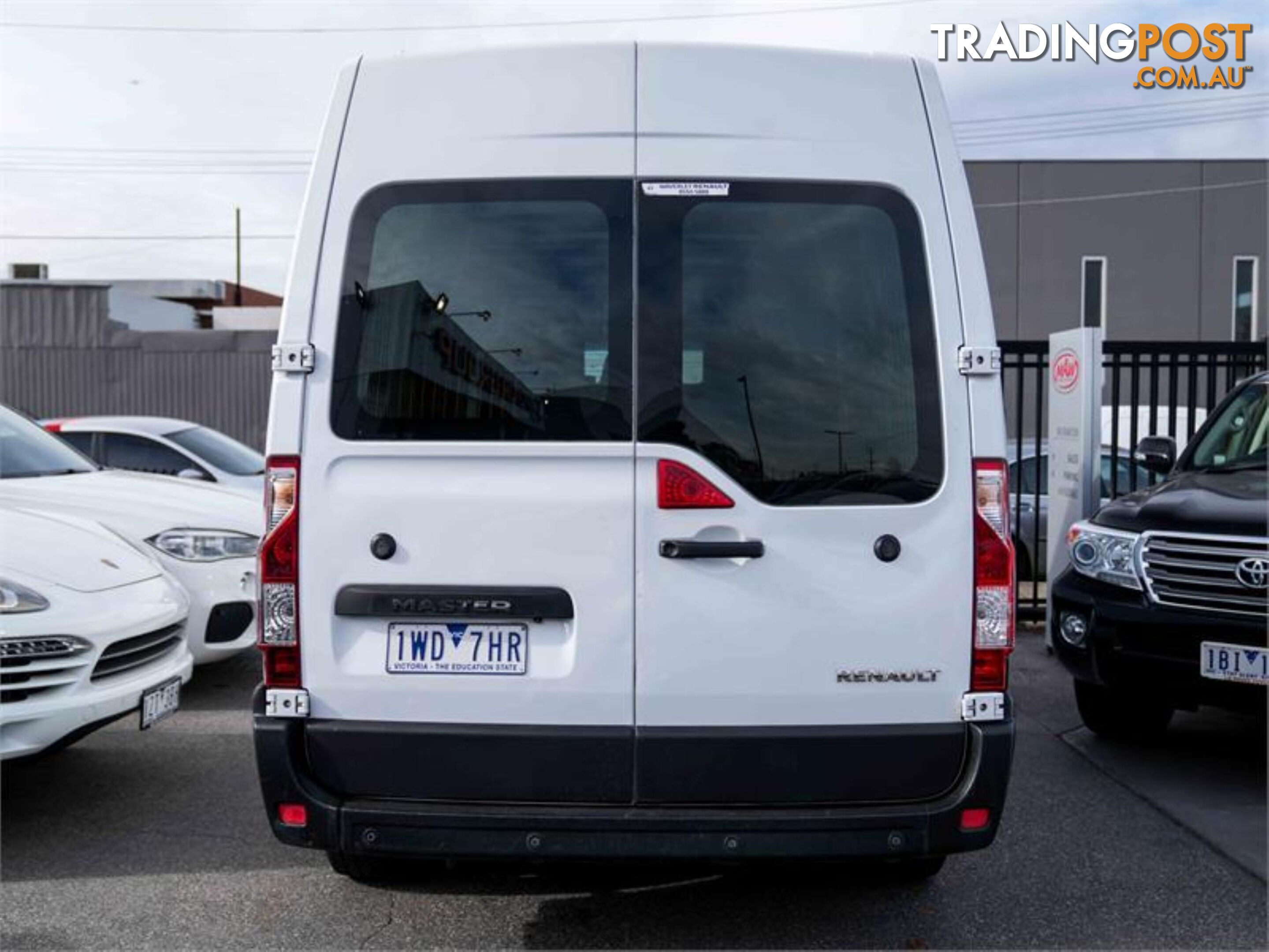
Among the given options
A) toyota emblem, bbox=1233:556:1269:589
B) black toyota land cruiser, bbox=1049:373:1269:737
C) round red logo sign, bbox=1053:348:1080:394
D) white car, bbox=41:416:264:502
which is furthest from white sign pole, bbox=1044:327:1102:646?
white car, bbox=41:416:264:502

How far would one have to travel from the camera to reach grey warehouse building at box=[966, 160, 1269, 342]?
24.0m

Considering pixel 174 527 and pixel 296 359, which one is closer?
pixel 296 359

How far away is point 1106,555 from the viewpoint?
5.55 m

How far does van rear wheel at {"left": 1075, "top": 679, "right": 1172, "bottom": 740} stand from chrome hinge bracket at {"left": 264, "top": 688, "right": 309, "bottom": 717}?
390 centimetres

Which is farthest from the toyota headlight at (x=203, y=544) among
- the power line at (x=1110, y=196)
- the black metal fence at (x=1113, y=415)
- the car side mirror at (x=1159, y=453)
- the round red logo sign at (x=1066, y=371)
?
the power line at (x=1110, y=196)

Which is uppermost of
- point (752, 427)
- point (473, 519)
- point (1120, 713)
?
point (752, 427)

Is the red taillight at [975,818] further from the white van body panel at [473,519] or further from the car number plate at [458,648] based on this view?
the car number plate at [458,648]

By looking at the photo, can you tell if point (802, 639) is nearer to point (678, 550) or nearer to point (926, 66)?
point (678, 550)

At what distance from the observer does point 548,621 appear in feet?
10.5

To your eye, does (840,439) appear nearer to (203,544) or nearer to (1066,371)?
(203,544)

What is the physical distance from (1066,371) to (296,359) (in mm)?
6188

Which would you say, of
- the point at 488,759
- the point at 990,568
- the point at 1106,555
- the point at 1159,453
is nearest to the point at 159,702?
the point at 488,759

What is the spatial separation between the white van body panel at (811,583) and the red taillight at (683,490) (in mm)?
16

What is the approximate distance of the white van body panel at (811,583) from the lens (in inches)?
124
